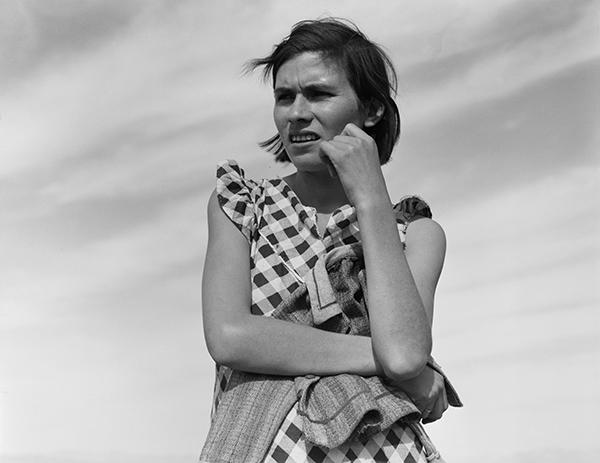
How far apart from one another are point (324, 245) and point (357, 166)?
30cm

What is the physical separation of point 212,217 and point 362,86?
714 millimetres

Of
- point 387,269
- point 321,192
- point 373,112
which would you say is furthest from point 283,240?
point 373,112

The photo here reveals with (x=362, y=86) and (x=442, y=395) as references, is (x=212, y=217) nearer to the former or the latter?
(x=362, y=86)

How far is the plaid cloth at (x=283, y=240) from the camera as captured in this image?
2312 millimetres

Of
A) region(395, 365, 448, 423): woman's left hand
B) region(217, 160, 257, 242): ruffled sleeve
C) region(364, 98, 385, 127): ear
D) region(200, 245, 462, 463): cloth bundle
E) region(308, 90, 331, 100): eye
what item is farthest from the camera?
region(364, 98, 385, 127): ear

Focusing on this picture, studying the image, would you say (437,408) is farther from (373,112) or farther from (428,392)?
(373,112)

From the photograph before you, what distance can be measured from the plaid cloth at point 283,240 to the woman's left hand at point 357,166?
19cm

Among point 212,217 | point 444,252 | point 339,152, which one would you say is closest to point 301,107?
point 339,152

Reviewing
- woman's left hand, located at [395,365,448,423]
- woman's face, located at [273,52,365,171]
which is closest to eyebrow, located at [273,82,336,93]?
woman's face, located at [273,52,365,171]

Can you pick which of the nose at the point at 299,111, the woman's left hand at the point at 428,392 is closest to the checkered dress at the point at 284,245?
the woman's left hand at the point at 428,392

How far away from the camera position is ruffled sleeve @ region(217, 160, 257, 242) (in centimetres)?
259

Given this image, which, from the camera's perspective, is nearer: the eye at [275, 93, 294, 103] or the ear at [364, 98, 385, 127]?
the eye at [275, 93, 294, 103]

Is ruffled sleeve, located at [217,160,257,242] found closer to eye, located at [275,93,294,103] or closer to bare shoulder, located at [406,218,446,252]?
eye, located at [275,93,294,103]

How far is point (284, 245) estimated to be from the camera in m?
2.61
